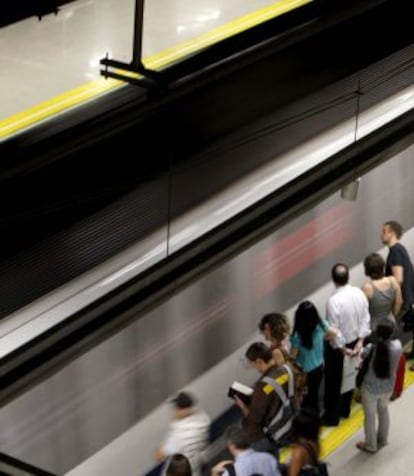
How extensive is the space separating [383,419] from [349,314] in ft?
2.55

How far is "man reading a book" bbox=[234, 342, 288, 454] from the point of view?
7.65 meters

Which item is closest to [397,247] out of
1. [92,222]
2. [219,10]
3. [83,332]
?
[92,222]

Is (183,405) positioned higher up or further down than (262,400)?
higher up

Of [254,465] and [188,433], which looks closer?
[254,465]

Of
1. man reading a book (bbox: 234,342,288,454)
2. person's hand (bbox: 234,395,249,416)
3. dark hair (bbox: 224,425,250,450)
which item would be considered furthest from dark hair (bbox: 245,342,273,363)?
dark hair (bbox: 224,425,250,450)

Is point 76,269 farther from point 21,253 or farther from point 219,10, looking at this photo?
point 219,10

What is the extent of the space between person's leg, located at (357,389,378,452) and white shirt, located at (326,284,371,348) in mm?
430

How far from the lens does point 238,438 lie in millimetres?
7273

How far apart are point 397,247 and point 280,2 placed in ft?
19.2

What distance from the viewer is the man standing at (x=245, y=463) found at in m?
7.06

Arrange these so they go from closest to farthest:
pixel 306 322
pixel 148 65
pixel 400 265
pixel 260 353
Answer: pixel 260 353 < pixel 306 322 < pixel 400 265 < pixel 148 65

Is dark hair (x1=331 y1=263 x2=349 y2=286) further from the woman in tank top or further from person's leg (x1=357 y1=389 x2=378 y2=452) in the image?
person's leg (x1=357 y1=389 x2=378 y2=452)

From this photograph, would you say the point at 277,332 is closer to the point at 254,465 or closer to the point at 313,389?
the point at 313,389

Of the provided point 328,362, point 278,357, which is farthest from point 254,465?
point 328,362
